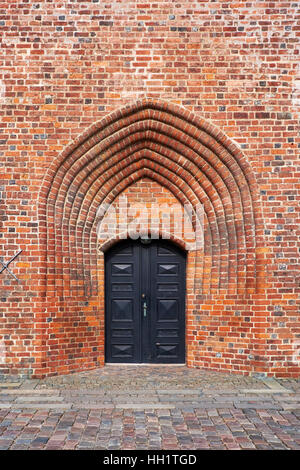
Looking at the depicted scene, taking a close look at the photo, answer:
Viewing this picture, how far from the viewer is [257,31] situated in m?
7.02

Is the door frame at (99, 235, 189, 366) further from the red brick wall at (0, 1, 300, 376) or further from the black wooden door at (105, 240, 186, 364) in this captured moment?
the red brick wall at (0, 1, 300, 376)

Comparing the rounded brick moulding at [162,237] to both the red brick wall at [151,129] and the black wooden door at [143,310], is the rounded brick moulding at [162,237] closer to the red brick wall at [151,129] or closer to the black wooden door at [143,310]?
the red brick wall at [151,129]

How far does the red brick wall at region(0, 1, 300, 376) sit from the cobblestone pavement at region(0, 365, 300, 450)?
0.67m

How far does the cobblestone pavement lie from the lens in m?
4.34

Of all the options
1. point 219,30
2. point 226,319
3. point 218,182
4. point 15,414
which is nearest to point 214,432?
point 15,414

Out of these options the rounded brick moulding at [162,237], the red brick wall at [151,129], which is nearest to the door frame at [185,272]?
the rounded brick moulding at [162,237]

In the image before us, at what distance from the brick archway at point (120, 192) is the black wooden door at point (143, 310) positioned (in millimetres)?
318

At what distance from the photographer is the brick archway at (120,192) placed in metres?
6.94

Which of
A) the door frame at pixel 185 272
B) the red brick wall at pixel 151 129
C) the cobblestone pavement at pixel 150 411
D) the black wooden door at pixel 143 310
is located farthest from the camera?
the black wooden door at pixel 143 310

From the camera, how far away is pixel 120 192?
7.57 meters

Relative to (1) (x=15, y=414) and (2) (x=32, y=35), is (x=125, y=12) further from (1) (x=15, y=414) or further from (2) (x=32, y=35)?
(1) (x=15, y=414)

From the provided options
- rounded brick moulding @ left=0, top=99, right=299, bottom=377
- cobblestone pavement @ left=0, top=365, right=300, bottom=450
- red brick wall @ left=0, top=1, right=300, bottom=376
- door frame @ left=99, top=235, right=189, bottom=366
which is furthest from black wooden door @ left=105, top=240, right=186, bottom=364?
red brick wall @ left=0, top=1, right=300, bottom=376

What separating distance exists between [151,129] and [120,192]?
1128mm

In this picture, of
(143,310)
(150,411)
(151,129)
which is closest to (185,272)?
(143,310)
